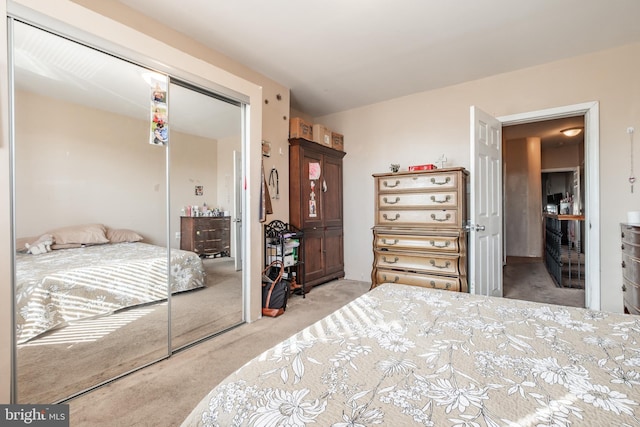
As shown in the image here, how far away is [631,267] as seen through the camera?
2578 millimetres

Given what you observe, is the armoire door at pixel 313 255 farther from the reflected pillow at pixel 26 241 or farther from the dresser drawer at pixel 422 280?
the reflected pillow at pixel 26 241

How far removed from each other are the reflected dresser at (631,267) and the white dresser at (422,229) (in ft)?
4.21

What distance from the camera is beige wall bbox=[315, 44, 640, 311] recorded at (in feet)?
9.66

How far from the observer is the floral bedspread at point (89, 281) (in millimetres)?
1654

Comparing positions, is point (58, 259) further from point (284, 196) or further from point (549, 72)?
point (549, 72)

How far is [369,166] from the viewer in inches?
176

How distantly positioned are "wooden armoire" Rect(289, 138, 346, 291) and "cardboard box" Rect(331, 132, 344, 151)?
9cm

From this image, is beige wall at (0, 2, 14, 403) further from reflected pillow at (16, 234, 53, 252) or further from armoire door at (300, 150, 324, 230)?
armoire door at (300, 150, 324, 230)

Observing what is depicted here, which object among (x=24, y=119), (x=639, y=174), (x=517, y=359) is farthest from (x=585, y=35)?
(x=24, y=119)

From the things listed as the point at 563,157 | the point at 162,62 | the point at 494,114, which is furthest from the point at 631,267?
the point at 563,157

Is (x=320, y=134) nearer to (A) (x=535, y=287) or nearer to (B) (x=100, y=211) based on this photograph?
(B) (x=100, y=211)

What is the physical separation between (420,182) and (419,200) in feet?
0.68

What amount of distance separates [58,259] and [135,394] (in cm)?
95

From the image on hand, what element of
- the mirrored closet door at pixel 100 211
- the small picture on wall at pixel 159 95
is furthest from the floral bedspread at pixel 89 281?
the small picture on wall at pixel 159 95
